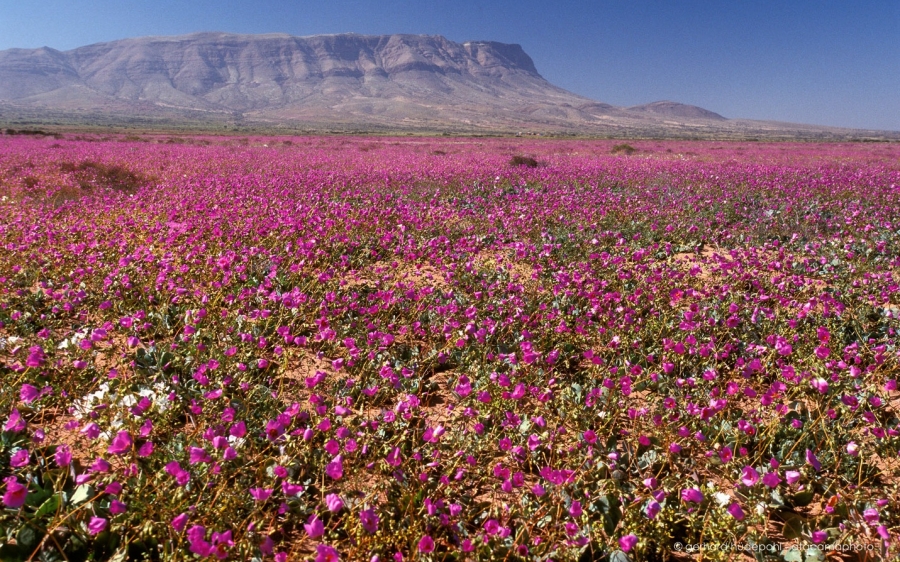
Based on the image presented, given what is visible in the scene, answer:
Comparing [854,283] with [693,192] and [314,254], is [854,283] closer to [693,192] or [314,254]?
[314,254]

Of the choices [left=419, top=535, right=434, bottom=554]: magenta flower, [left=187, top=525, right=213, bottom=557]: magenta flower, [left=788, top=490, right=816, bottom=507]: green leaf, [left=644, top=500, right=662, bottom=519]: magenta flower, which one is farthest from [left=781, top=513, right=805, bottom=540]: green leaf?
[left=187, top=525, right=213, bottom=557]: magenta flower

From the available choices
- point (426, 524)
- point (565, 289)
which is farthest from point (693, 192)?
point (426, 524)

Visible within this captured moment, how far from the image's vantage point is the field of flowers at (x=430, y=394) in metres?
2.33

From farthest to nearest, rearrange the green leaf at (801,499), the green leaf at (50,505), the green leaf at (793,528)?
the green leaf at (801,499) → the green leaf at (793,528) → the green leaf at (50,505)

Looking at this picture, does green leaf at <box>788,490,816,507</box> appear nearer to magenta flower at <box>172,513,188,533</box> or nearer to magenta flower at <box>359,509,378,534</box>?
magenta flower at <box>359,509,378,534</box>

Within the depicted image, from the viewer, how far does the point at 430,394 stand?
3.77 meters

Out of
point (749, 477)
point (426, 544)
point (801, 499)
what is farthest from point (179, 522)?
point (801, 499)

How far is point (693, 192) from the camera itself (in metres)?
13.1

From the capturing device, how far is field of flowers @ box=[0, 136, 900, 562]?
2.33m

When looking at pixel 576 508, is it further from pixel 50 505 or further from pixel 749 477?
pixel 50 505

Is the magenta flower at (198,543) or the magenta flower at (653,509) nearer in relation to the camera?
the magenta flower at (198,543)

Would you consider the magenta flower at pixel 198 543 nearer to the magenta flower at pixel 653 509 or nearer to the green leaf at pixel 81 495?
the green leaf at pixel 81 495

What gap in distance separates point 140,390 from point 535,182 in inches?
516

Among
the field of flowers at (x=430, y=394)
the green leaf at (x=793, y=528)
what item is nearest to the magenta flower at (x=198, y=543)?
the field of flowers at (x=430, y=394)
